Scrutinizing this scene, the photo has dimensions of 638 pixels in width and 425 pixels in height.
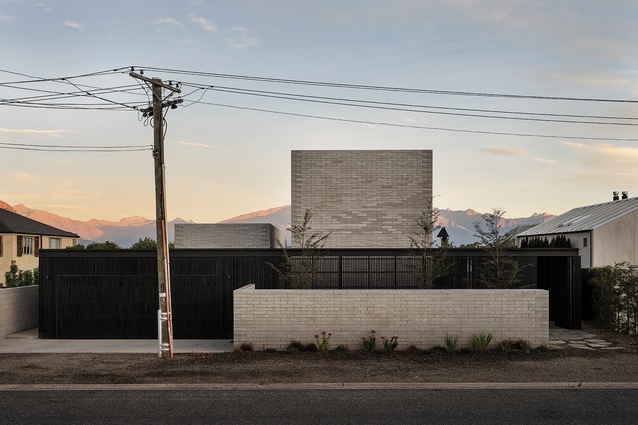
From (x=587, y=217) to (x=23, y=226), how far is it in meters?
44.4

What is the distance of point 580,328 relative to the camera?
24.5 metres

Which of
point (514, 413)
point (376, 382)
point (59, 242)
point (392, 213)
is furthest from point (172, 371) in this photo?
point (59, 242)

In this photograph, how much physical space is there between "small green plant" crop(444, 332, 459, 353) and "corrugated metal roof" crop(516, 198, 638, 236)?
21360mm

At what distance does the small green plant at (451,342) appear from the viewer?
1891 cm

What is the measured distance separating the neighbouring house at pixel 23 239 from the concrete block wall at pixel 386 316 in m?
37.0

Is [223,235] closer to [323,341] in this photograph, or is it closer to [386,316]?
[323,341]

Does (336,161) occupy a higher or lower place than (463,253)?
higher

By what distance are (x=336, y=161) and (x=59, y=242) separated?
41.7 metres

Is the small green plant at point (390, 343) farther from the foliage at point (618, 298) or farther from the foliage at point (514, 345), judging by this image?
the foliage at point (618, 298)

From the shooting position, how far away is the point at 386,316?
19391 mm

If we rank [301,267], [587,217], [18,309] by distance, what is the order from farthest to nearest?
[587,217] → [18,309] → [301,267]

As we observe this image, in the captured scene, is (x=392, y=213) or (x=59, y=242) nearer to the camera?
(x=392, y=213)

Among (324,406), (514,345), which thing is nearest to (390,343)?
(514,345)

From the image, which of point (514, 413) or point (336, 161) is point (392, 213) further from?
point (514, 413)
